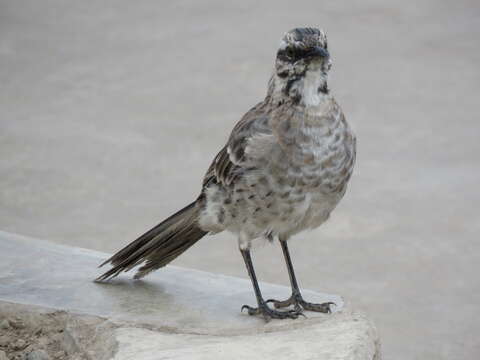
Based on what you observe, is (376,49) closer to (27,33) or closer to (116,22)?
(116,22)

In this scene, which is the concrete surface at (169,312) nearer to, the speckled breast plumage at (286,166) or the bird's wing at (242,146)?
the speckled breast plumage at (286,166)

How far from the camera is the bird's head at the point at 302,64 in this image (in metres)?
4.06

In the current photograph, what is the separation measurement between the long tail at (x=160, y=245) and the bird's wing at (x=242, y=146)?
1.11 feet

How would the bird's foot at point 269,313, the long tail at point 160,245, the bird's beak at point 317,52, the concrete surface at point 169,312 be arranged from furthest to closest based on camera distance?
the long tail at point 160,245 < the bird's foot at point 269,313 < the bird's beak at point 317,52 < the concrete surface at point 169,312

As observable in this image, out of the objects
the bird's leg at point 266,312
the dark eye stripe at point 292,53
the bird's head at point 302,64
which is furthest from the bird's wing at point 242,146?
the bird's leg at point 266,312

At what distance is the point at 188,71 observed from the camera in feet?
35.6

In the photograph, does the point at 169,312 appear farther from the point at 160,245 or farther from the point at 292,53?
the point at 292,53

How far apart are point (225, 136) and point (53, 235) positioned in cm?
217

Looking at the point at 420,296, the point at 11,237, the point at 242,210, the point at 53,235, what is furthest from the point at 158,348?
the point at 53,235

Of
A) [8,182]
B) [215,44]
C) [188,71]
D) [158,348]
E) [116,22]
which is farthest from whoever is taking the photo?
[116,22]

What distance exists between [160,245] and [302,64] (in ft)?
3.97

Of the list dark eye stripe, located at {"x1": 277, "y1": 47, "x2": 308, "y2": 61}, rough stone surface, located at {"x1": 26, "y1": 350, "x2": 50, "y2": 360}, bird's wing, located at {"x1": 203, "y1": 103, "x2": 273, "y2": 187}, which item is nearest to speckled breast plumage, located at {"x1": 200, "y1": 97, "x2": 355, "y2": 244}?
bird's wing, located at {"x1": 203, "y1": 103, "x2": 273, "y2": 187}

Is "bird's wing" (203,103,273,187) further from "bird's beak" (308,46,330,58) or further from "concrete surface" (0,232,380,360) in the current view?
"concrete surface" (0,232,380,360)

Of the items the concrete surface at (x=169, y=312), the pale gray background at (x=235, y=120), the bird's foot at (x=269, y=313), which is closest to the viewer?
the concrete surface at (x=169, y=312)
